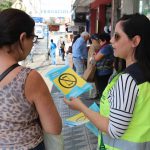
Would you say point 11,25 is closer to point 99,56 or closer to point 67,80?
point 67,80

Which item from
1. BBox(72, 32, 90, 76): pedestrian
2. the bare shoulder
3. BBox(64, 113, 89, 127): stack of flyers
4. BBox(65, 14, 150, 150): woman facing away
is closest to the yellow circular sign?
BBox(64, 113, 89, 127): stack of flyers

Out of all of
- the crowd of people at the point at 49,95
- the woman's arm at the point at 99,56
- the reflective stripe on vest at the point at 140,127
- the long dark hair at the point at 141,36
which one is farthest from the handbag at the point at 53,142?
the woman's arm at the point at 99,56

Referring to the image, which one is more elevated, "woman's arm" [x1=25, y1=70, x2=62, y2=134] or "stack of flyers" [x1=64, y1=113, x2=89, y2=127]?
"woman's arm" [x1=25, y1=70, x2=62, y2=134]

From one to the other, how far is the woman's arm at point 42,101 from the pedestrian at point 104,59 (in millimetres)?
5227

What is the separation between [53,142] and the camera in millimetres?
1865

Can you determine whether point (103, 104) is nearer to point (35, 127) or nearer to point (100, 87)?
point (35, 127)

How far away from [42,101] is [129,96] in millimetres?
432

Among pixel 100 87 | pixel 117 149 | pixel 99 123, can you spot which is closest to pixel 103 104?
pixel 99 123

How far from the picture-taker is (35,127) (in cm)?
182

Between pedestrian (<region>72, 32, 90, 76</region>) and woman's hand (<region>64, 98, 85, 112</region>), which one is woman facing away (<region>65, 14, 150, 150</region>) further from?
pedestrian (<region>72, 32, 90, 76</region>)

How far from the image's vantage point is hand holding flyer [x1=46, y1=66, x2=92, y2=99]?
2.22 meters

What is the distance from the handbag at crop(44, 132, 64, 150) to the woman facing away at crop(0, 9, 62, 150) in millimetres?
35

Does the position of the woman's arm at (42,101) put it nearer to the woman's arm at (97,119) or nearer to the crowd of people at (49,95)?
the crowd of people at (49,95)

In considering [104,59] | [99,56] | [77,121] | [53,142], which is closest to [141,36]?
[53,142]
